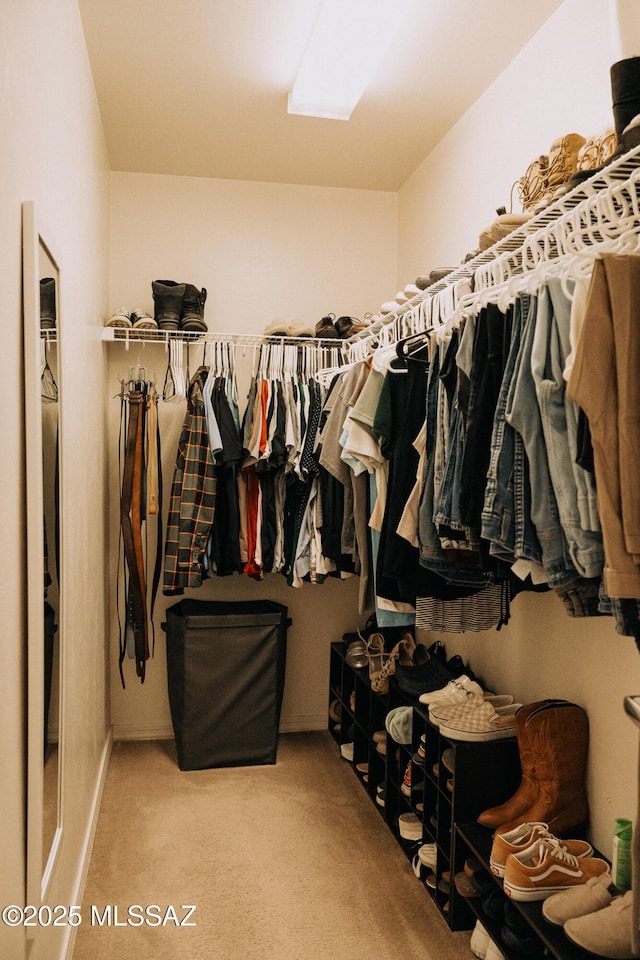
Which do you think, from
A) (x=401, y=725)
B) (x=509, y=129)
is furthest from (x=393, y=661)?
(x=509, y=129)

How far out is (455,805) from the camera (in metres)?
2.15

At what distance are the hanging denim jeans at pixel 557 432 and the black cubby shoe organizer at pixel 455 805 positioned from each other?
0.97 m

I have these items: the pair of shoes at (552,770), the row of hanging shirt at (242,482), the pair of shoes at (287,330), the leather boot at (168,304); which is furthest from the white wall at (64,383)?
the pair of shoes at (552,770)

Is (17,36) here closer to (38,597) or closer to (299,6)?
(38,597)

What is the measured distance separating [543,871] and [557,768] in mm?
285

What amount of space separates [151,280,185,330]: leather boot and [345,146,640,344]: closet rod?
1.28 m

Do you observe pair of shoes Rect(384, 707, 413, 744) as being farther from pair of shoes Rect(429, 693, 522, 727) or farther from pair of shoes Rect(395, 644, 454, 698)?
pair of shoes Rect(429, 693, 522, 727)

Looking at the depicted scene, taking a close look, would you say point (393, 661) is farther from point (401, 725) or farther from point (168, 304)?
point (168, 304)

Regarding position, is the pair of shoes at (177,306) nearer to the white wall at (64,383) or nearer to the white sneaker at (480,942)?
the white wall at (64,383)

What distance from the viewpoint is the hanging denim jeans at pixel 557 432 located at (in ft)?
4.16

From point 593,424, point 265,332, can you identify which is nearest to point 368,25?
point 265,332

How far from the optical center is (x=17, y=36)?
4.37ft

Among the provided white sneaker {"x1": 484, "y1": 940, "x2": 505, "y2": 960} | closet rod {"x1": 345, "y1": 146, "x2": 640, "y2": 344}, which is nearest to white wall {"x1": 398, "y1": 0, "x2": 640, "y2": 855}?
white sneaker {"x1": 484, "y1": 940, "x2": 505, "y2": 960}

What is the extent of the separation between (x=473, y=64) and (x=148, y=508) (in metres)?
2.22
